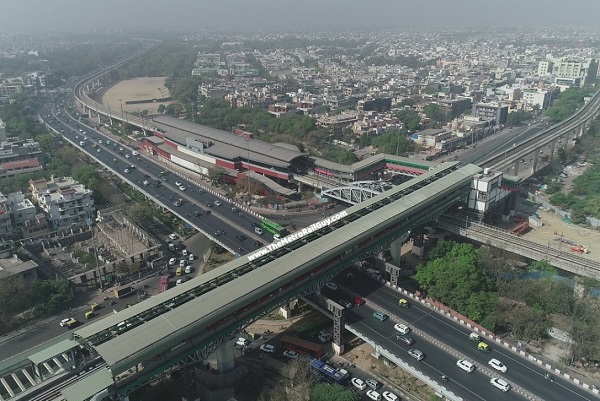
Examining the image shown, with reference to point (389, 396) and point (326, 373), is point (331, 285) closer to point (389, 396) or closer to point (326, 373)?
point (326, 373)

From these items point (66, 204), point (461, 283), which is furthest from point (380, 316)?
point (66, 204)

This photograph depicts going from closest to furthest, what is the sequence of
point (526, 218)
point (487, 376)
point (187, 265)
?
point (487, 376) < point (187, 265) < point (526, 218)

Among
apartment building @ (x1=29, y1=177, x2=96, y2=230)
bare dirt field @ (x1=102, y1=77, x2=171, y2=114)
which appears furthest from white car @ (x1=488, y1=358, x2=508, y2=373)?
bare dirt field @ (x1=102, y1=77, x2=171, y2=114)

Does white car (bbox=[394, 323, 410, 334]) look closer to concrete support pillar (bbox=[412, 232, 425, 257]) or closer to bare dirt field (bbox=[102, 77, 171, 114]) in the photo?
concrete support pillar (bbox=[412, 232, 425, 257])

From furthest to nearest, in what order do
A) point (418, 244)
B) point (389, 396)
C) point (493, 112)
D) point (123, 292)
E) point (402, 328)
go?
point (493, 112), point (418, 244), point (123, 292), point (402, 328), point (389, 396)

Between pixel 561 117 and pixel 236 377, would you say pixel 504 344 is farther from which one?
pixel 561 117

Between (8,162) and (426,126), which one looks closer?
(8,162)

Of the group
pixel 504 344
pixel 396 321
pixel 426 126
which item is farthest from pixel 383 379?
pixel 426 126
